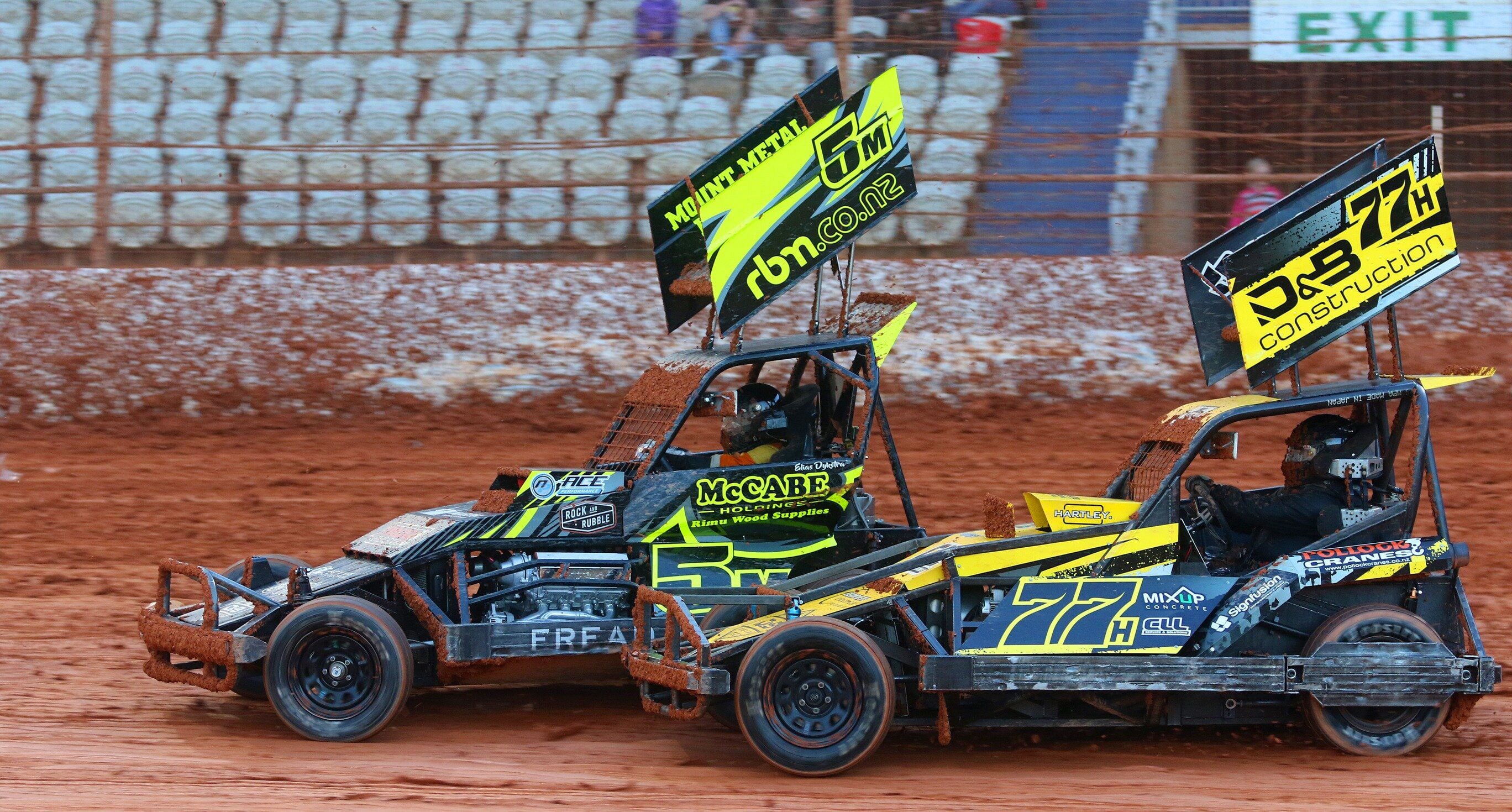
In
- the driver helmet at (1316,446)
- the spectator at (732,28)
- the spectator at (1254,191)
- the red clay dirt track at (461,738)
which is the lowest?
the red clay dirt track at (461,738)

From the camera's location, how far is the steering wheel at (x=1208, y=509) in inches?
268

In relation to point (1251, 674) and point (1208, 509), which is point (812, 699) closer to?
point (1251, 674)

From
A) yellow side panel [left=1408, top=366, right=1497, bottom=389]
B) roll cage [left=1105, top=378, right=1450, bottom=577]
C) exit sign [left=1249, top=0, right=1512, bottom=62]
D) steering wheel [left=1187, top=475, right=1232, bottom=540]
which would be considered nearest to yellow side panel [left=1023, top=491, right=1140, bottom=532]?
roll cage [left=1105, top=378, right=1450, bottom=577]

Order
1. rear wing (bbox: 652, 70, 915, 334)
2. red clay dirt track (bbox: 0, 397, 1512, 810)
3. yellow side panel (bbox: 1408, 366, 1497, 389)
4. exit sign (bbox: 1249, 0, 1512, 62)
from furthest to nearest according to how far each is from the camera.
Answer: exit sign (bbox: 1249, 0, 1512, 62), rear wing (bbox: 652, 70, 915, 334), yellow side panel (bbox: 1408, 366, 1497, 389), red clay dirt track (bbox: 0, 397, 1512, 810)

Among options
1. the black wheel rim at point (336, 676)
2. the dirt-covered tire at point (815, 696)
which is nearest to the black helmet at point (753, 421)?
the dirt-covered tire at point (815, 696)

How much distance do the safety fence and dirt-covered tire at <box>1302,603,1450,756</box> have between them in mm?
9040

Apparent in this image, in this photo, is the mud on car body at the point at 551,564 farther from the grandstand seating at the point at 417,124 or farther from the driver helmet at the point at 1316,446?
the grandstand seating at the point at 417,124

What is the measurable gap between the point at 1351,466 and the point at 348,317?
1050 cm

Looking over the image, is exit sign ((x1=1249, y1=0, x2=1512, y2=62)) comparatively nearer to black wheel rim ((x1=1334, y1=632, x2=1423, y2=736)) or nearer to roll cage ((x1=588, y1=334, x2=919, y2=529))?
roll cage ((x1=588, y1=334, x2=919, y2=529))

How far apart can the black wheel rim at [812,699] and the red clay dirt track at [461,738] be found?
0.67ft

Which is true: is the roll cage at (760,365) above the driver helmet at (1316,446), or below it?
above

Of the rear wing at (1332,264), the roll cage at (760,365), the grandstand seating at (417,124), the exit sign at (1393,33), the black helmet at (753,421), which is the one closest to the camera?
the rear wing at (1332,264)

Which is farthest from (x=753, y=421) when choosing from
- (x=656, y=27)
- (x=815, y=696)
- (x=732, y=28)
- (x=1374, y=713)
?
(x=656, y=27)

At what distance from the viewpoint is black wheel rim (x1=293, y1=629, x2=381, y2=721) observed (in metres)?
6.37
